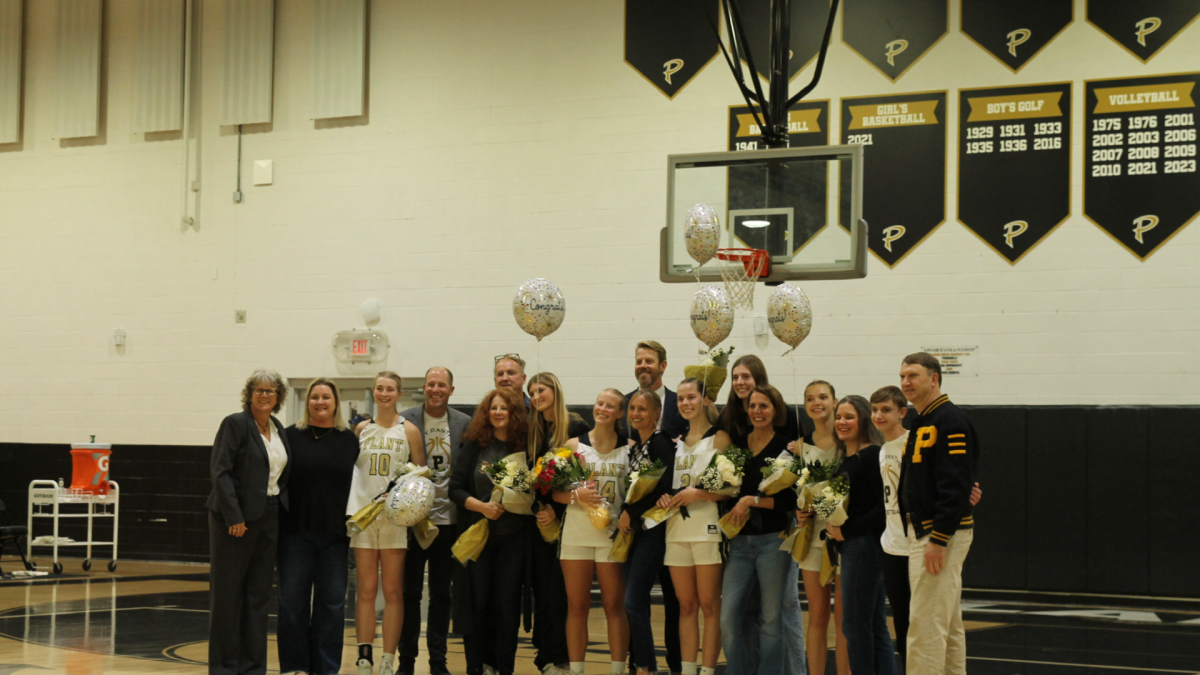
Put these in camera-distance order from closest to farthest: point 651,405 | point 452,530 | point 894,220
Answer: point 651,405 → point 452,530 → point 894,220

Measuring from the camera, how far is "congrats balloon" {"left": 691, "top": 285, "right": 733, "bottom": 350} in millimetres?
6402

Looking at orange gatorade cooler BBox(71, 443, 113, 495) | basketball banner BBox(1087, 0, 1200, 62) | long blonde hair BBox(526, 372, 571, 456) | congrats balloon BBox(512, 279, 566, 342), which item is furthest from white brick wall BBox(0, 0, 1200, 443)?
long blonde hair BBox(526, 372, 571, 456)

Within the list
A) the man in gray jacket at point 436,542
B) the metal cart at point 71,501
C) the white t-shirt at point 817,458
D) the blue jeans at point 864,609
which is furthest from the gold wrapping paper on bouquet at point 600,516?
the metal cart at point 71,501

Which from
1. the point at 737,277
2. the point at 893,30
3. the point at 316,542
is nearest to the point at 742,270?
the point at 737,277

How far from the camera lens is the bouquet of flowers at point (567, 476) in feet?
18.0

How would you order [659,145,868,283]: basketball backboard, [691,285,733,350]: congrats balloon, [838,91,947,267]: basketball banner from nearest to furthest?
[691,285,733,350]: congrats balloon → [659,145,868,283]: basketball backboard → [838,91,947,267]: basketball banner

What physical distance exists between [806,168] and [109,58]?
9.52 meters

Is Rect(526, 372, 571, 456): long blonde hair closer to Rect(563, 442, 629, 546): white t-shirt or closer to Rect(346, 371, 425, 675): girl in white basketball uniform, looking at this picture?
Rect(563, 442, 629, 546): white t-shirt

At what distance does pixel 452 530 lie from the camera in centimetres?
600

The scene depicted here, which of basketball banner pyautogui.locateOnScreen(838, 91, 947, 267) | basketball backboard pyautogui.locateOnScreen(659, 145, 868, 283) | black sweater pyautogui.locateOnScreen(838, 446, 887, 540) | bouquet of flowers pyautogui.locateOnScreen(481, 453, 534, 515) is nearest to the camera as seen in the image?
black sweater pyautogui.locateOnScreen(838, 446, 887, 540)

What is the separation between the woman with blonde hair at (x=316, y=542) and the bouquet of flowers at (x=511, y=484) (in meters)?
0.80

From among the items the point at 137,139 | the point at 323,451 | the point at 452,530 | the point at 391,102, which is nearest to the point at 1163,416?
the point at 452,530

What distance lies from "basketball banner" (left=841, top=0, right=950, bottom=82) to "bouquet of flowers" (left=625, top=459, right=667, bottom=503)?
20.0ft

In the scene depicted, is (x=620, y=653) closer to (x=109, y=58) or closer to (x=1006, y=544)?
(x=1006, y=544)
